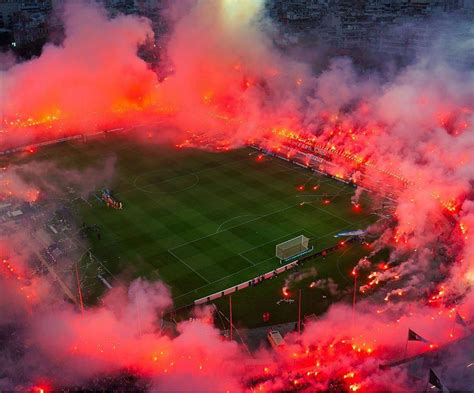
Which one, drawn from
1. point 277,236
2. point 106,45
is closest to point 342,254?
point 277,236

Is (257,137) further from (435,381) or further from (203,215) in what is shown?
(435,381)

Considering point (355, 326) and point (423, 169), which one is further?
point (423, 169)

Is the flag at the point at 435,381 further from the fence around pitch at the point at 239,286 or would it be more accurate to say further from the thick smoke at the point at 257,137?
the fence around pitch at the point at 239,286

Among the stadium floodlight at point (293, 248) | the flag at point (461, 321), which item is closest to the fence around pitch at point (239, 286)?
the stadium floodlight at point (293, 248)

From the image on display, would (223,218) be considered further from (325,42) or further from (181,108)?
(325,42)

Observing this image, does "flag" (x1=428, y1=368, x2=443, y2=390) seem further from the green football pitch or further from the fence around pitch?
the green football pitch

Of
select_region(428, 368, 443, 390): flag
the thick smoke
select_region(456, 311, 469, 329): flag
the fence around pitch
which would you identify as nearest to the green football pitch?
the fence around pitch
